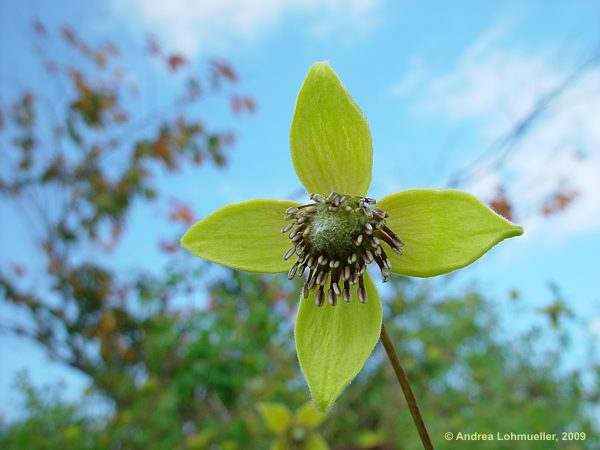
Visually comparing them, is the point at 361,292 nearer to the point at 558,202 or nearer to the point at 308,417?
the point at 308,417

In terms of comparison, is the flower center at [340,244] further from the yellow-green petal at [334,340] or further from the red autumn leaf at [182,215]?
the red autumn leaf at [182,215]

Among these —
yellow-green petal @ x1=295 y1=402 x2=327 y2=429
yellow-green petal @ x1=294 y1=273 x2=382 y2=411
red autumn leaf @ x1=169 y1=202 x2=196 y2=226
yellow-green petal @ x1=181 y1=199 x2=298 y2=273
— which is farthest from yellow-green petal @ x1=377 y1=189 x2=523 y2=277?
red autumn leaf @ x1=169 y1=202 x2=196 y2=226

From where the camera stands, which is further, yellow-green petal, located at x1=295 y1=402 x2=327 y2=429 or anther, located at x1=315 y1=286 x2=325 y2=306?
yellow-green petal, located at x1=295 y1=402 x2=327 y2=429

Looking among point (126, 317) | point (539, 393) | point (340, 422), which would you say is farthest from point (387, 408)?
point (126, 317)

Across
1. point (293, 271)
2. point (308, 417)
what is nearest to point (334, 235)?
point (293, 271)

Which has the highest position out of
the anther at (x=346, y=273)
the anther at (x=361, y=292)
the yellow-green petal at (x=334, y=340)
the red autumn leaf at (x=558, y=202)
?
the red autumn leaf at (x=558, y=202)

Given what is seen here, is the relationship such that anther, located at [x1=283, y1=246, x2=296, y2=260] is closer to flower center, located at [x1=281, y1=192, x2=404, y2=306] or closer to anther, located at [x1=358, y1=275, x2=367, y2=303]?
flower center, located at [x1=281, y1=192, x2=404, y2=306]

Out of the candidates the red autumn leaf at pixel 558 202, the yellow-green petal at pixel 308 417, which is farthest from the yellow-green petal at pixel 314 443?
the red autumn leaf at pixel 558 202

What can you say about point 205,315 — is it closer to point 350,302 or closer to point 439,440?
point 439,440
